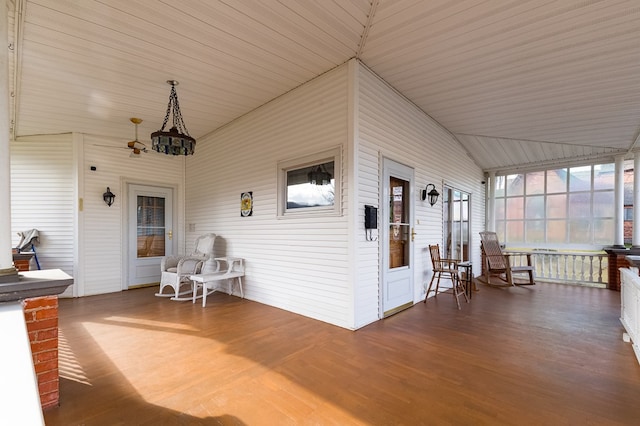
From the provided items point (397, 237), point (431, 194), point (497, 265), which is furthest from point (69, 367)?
point (497, 265)

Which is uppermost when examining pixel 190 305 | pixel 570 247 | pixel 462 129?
pixel 462 129

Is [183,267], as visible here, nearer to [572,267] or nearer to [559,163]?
[572,267]

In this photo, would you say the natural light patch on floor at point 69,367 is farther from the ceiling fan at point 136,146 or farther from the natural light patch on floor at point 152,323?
the ceiling fan at point 136,146

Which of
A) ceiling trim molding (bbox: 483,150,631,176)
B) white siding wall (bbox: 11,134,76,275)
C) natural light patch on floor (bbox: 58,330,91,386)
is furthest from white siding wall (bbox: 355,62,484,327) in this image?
white siding wall (bbox: 11,134,76,275)

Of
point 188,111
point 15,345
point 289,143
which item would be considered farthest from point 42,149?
point 15,345

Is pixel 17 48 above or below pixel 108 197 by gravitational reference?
above

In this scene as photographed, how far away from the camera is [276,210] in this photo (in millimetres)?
4711

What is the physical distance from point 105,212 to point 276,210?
3.83 meters

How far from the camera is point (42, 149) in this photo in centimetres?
566

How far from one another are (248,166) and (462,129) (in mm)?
4283

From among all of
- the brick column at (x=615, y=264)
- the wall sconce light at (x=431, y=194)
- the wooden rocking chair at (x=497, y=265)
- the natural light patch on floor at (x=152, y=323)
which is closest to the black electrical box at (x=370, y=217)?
the wall sconce light at (x=431, y=194)

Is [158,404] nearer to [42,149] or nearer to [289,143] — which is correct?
[289,143]

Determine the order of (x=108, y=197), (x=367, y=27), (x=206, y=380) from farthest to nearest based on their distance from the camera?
(x=108, y=197), (x=367, y=27), (x=206, y=380)

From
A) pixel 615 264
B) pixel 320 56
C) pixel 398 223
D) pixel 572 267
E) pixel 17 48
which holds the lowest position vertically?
pixel 572 267
